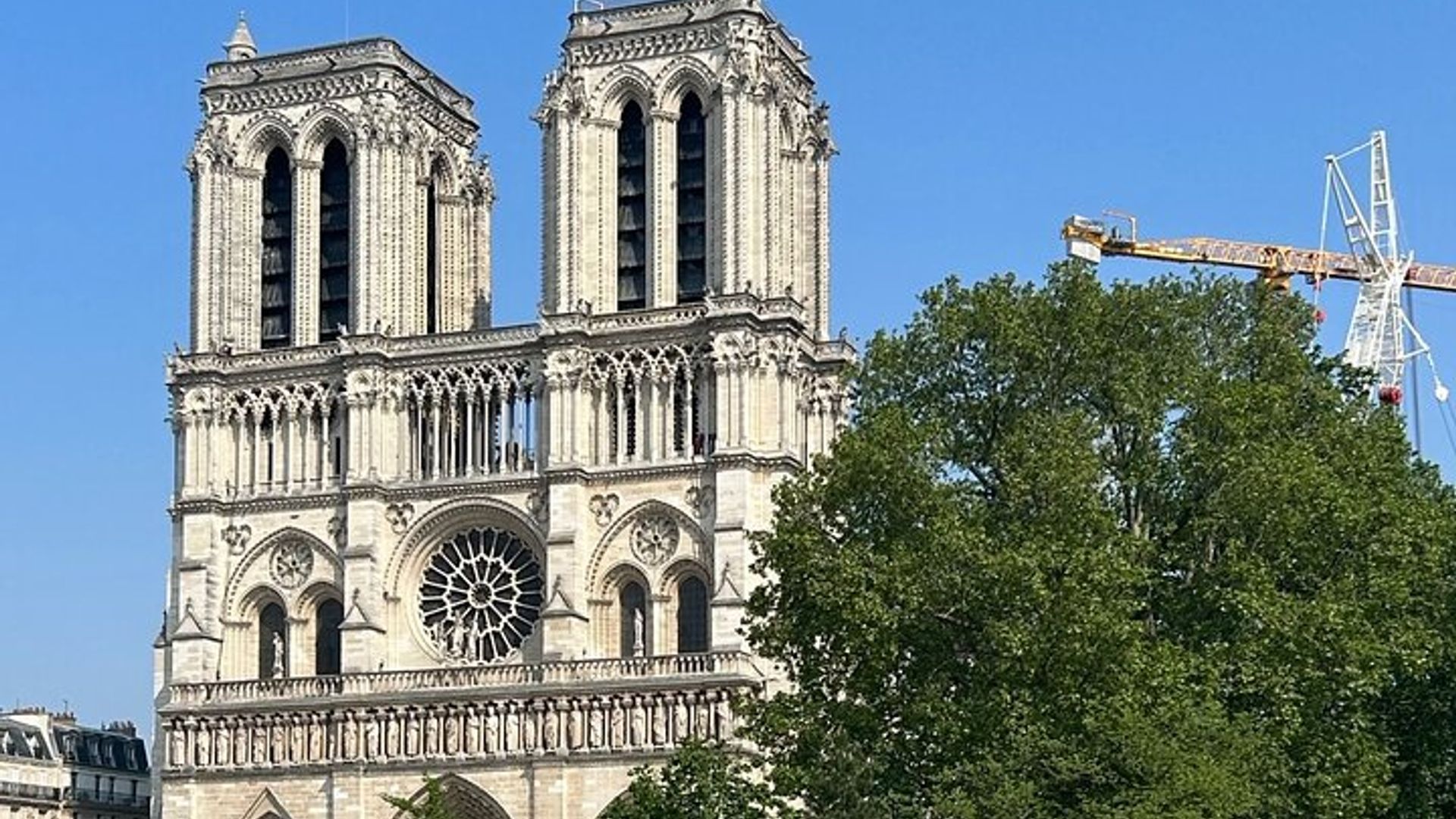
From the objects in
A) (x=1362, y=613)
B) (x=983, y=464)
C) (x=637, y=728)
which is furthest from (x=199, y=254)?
(x=1362, y=613)

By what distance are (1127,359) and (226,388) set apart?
36.9m

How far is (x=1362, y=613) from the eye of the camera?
46906mm

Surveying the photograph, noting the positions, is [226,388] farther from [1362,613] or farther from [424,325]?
[1362,613]

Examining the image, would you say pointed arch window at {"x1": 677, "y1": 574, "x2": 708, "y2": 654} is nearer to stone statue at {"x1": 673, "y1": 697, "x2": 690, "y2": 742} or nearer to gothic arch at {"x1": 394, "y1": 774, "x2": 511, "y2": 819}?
stone statue at {"x1": 673, "y1": 697, "x2": 690, "y2": 742}

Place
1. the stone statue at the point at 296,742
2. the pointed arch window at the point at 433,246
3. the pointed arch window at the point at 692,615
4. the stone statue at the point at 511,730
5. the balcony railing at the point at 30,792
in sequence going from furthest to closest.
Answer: the balcony railing at the point at 30,792 → the pointed arch window at the point at 433,246 → the stone statue at the point at 296,742 → the pointed arch window at the point at 692,615 → the stone statue at the point at 511,730

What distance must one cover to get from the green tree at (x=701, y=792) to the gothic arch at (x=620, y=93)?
105ft

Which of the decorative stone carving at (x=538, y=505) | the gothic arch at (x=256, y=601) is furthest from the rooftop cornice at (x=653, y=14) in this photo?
the gothic arch at (x=256, y=601)

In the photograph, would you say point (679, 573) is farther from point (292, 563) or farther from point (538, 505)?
point (292, 563)

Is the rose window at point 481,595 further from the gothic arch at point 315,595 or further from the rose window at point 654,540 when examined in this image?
the rose window at point 654,540

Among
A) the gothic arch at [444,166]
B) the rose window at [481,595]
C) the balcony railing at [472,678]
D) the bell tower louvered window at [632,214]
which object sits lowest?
the balcony railing at [472,678]

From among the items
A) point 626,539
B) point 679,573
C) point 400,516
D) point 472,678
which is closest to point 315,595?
point 400,516

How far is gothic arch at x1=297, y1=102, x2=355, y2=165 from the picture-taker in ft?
263

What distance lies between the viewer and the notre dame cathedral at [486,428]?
244ft

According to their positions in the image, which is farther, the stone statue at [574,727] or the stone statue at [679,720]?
the stone statue at [574,727]
